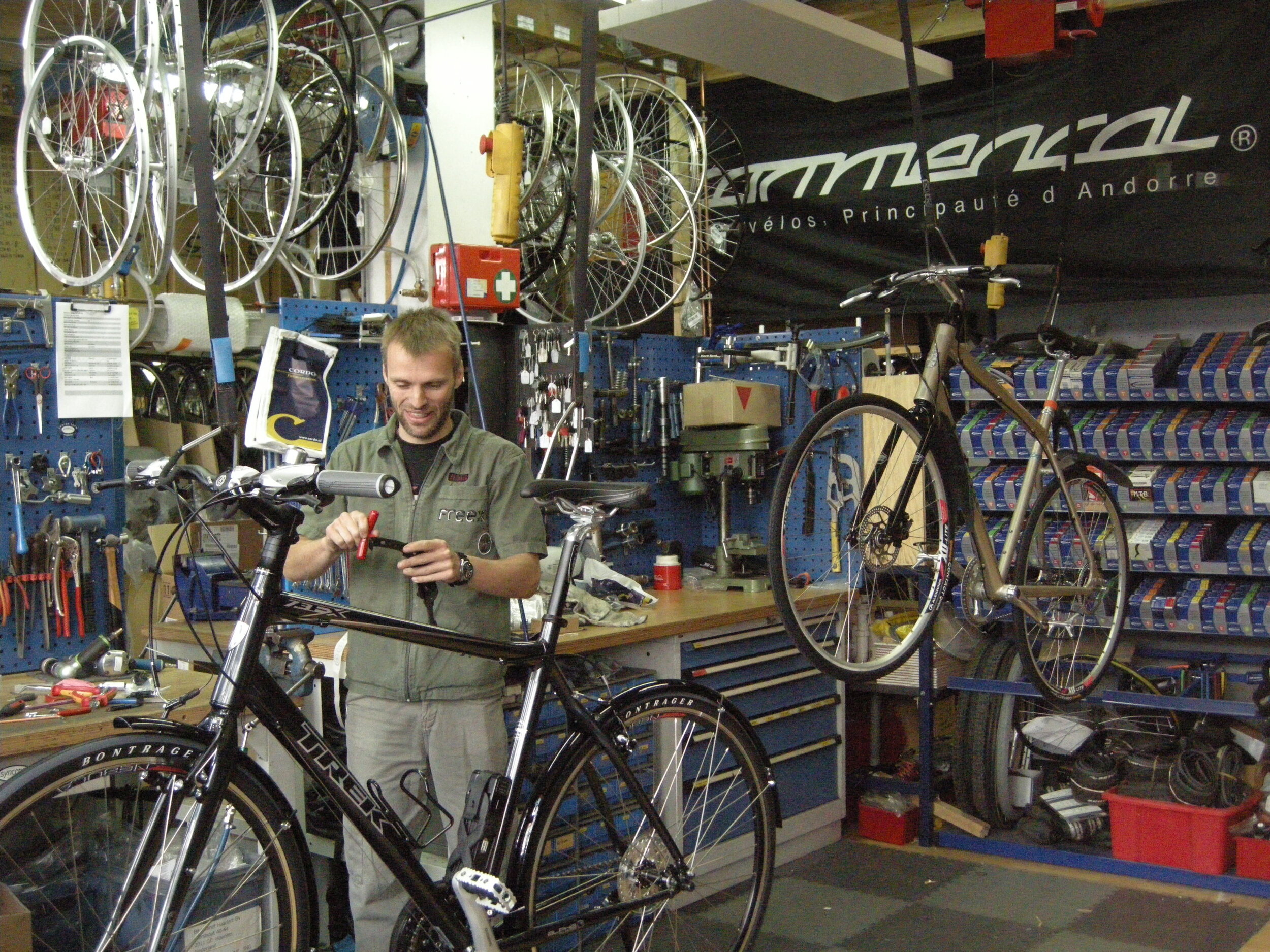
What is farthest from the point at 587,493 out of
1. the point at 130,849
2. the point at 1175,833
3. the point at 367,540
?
the point at 1175,833

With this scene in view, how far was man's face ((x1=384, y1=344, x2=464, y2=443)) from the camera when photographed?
2447 mm

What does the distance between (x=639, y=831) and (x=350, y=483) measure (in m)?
1.13

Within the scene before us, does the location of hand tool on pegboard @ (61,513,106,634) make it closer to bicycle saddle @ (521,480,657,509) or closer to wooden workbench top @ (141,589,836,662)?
wooden workbench top @ (141,589,836,662)

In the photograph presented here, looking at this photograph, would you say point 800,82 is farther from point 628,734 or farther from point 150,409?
point 150,409

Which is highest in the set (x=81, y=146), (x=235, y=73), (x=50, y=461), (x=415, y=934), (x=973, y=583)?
(x=235, y=73)

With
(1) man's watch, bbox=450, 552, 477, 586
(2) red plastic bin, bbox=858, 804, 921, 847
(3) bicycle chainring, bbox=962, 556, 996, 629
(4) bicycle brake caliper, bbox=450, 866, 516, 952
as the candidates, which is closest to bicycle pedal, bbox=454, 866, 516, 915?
(4) bicycle brake caliper, bbox=450, 866, 516, 952

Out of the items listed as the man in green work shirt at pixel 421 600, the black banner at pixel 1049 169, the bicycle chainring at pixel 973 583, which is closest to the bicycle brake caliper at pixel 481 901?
the man in green work shirt at pixel 421 600

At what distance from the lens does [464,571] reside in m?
2.26

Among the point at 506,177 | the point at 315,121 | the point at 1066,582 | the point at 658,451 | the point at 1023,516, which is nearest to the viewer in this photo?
the point at 1023,516

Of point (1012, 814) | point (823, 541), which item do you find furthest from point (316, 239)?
point (1012, 814)

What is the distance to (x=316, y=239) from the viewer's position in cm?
408

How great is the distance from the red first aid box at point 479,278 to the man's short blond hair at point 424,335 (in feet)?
4.12

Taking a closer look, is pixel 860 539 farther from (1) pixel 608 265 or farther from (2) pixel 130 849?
(1) pixel 608 265

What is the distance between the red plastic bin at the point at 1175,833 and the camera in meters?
4.02
